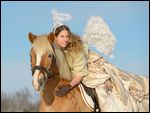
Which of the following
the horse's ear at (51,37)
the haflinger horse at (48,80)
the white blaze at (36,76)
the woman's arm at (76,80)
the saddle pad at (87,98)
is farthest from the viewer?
the saddle pad at (87,98)

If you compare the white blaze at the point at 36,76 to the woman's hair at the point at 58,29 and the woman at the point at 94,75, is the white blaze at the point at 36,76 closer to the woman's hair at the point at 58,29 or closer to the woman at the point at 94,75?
the woman at the point at 94,75

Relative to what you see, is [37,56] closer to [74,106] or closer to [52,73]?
[52,73]

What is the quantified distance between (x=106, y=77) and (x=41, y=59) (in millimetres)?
942

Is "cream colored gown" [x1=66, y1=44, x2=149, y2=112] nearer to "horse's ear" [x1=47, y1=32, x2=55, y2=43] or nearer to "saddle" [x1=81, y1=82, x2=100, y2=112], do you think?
"saddle" [x1=81, y1=82, x2=100, y2=112]

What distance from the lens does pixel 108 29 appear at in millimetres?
4766

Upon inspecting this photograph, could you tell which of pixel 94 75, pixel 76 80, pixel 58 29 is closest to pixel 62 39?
pixel 58 29

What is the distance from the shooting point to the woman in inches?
157

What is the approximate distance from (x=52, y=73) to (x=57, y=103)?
290 millimetres

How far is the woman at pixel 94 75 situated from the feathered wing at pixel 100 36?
0.77 feet

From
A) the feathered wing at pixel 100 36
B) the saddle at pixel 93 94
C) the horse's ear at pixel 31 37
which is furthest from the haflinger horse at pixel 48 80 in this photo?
the feathered wing at pixel 100 36

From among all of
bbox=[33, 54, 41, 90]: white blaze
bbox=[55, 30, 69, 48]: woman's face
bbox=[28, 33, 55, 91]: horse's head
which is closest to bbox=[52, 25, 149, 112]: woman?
bbox=[55, 30, 69, 48]: woman's face

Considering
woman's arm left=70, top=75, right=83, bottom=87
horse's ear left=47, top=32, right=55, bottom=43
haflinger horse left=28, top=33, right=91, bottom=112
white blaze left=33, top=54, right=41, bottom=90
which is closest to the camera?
white blaze left=33, top=54, right=41, bottom=90

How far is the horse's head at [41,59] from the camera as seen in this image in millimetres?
→ 3576

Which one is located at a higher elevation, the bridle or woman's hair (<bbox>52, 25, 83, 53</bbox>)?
woman's hair (<bbox>52, 25, 83, 53</bbox>)
